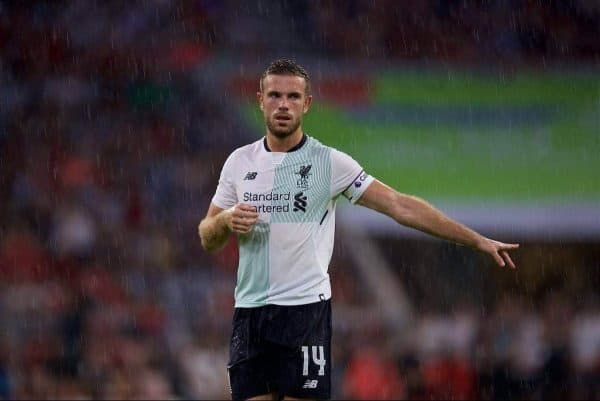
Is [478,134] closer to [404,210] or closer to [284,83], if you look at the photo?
[404,210]

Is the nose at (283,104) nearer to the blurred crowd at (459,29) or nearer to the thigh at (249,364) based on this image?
the thigh at (249,364)

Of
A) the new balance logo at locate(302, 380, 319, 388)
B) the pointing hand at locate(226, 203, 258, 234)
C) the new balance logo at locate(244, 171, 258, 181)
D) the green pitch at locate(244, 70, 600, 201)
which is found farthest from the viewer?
the green pitch at locate(244, 70, 600, 201)

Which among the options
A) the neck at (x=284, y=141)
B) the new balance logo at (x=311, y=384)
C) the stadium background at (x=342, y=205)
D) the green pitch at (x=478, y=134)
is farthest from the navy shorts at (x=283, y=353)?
the green pitch at (x=478, y=134)

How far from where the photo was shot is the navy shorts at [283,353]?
4871 mm

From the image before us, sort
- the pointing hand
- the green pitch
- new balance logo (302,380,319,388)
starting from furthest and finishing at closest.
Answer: the green pitch, new balance logo (302,380,319,388), the pointing hand

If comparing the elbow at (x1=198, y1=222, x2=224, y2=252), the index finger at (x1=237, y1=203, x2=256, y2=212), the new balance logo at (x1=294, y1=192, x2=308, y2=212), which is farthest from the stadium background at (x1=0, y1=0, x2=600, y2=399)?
the index finger at (x1=237, y1=203, x2=256, y2=212)

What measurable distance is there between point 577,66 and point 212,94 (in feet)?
12.5

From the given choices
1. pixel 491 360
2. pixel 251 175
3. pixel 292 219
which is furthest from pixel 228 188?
pixel 491 360

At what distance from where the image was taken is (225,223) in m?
4.86

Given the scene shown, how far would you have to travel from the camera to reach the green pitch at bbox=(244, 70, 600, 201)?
34.7 feet

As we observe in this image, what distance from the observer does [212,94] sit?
1170 cm

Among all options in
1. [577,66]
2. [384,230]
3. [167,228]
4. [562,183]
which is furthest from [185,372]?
[577,66]

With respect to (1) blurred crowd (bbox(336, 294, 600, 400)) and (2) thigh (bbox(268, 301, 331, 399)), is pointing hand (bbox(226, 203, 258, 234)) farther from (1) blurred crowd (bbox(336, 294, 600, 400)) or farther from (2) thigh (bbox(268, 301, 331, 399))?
(1) blurred crowd (bbox(336, 294, 600, 400))

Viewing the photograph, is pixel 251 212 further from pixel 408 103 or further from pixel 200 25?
pixel 200 25
